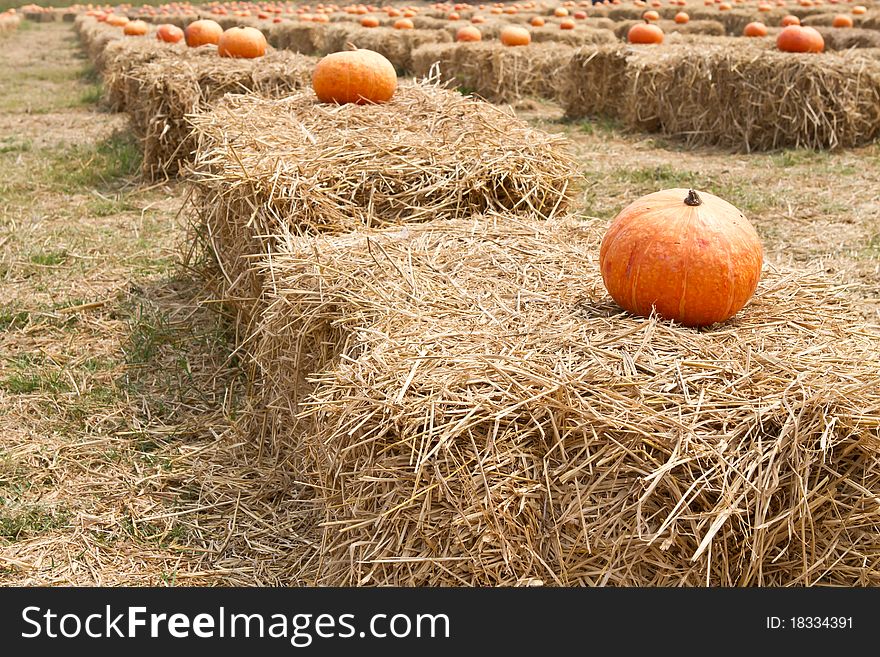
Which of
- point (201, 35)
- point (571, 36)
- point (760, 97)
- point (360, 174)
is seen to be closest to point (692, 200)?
point (360, 174)

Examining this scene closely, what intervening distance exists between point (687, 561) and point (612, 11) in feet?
76.3

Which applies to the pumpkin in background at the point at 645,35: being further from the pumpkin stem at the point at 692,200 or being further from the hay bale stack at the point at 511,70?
the pumpkin stem at the point at 692,200

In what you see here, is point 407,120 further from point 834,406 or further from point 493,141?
point 834,406

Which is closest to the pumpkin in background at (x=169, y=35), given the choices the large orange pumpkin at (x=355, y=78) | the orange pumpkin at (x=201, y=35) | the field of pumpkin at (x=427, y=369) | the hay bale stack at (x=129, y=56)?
the hay bale stack at (x=129, y=56)

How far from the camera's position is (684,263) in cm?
321

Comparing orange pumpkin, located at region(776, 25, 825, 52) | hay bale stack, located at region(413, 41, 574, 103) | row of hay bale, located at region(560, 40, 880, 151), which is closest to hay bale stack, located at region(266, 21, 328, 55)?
hay bale stack, located at region(413, 41, 574, 103)

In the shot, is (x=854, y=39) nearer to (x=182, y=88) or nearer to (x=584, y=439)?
(x=182, y=88)

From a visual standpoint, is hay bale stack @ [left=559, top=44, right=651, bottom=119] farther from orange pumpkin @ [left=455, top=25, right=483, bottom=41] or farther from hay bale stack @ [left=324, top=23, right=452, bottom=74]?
hay bale stack @ [left=324, top=23, right=452, bottom=74]

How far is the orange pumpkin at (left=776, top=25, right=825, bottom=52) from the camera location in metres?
10.8

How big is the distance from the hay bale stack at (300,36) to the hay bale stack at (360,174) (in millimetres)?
15803

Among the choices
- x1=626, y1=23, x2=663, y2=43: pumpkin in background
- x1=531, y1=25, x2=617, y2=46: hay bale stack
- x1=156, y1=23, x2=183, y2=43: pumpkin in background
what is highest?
x1=156, y1=23, x2=183, y2=43: pumpkin in background

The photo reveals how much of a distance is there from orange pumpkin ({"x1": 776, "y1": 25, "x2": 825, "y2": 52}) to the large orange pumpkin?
256 inches

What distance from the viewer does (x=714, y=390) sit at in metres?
2.75

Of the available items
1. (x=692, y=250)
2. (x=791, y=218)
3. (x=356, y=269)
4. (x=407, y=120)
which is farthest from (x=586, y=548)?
(x=791, y=218)
